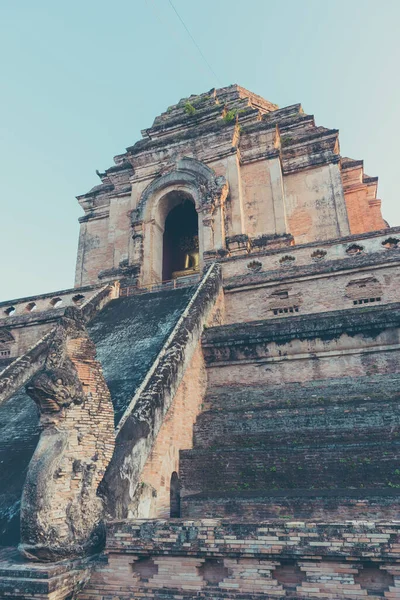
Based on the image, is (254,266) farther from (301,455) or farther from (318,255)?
(301,455)

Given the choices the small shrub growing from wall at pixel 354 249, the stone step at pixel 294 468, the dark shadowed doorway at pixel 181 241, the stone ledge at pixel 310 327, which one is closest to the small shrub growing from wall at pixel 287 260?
the small shrub growing from wall at pixel 354 249

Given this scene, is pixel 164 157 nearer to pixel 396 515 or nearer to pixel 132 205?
pixel 132 205

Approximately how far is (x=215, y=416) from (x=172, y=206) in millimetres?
11582

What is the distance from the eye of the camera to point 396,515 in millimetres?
4949

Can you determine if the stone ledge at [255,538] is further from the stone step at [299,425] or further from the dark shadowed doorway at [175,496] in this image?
the stone step at [299,425]

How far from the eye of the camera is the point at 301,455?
6059mm

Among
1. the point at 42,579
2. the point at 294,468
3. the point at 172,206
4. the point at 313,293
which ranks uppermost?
the point at 172,206

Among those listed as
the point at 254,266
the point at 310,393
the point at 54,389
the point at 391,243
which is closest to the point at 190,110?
the point at 254,266

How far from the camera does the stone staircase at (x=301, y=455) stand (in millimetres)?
5402

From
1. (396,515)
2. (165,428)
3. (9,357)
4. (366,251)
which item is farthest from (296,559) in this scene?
(9,357)

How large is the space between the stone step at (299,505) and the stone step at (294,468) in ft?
0.57

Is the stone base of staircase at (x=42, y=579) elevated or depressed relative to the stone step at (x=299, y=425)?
depressed

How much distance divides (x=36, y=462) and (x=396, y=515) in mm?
4095

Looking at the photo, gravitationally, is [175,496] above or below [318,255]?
below
